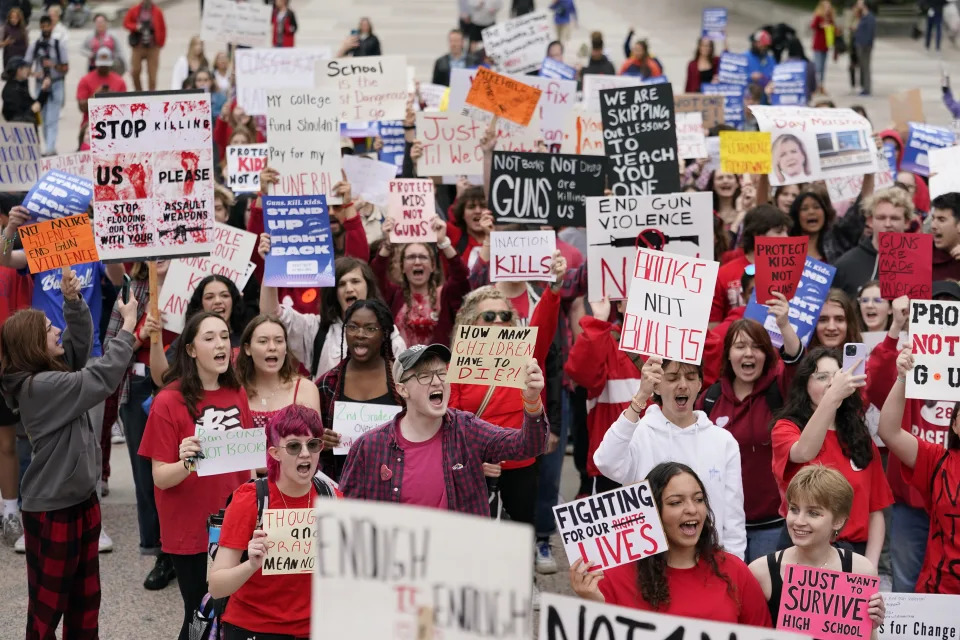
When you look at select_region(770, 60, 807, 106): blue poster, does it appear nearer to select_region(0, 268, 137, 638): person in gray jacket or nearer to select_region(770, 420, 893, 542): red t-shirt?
select_region(770, 420, 893, 542): red t-shirt

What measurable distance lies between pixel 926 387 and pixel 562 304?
3020mm

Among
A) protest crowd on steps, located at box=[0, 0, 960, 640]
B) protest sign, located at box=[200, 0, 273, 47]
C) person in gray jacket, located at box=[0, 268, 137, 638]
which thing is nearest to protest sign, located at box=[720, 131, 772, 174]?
protest crowd on steps, located at box=[0, 0, 960, 640]

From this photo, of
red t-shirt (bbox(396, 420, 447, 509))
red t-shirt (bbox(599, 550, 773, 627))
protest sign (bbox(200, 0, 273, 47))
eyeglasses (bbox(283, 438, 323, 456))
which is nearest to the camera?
red t-shirt (bbox(599, 550, 773, 627))

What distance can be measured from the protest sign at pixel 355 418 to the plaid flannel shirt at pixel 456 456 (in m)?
1.18

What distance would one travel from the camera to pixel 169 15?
3491cm

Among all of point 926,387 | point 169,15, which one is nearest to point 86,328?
point 926,387

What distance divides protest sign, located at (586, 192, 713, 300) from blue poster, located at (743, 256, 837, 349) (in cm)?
49

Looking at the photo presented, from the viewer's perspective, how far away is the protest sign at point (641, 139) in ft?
30.9

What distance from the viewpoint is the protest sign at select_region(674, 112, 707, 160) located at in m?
13.1

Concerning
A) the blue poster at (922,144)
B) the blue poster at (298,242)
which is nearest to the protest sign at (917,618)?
the blue poster at (298,242)

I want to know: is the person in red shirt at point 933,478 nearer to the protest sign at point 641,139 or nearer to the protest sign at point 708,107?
the protest sign at point 641,139

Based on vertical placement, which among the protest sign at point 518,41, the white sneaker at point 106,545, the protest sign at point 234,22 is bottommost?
the white sneaker at point 106,545

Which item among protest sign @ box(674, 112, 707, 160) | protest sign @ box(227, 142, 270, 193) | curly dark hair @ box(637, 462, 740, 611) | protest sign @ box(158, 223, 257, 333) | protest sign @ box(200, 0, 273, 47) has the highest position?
protest sign @ box(200, 0, 273, 47)

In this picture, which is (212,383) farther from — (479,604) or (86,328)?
(479,604)
